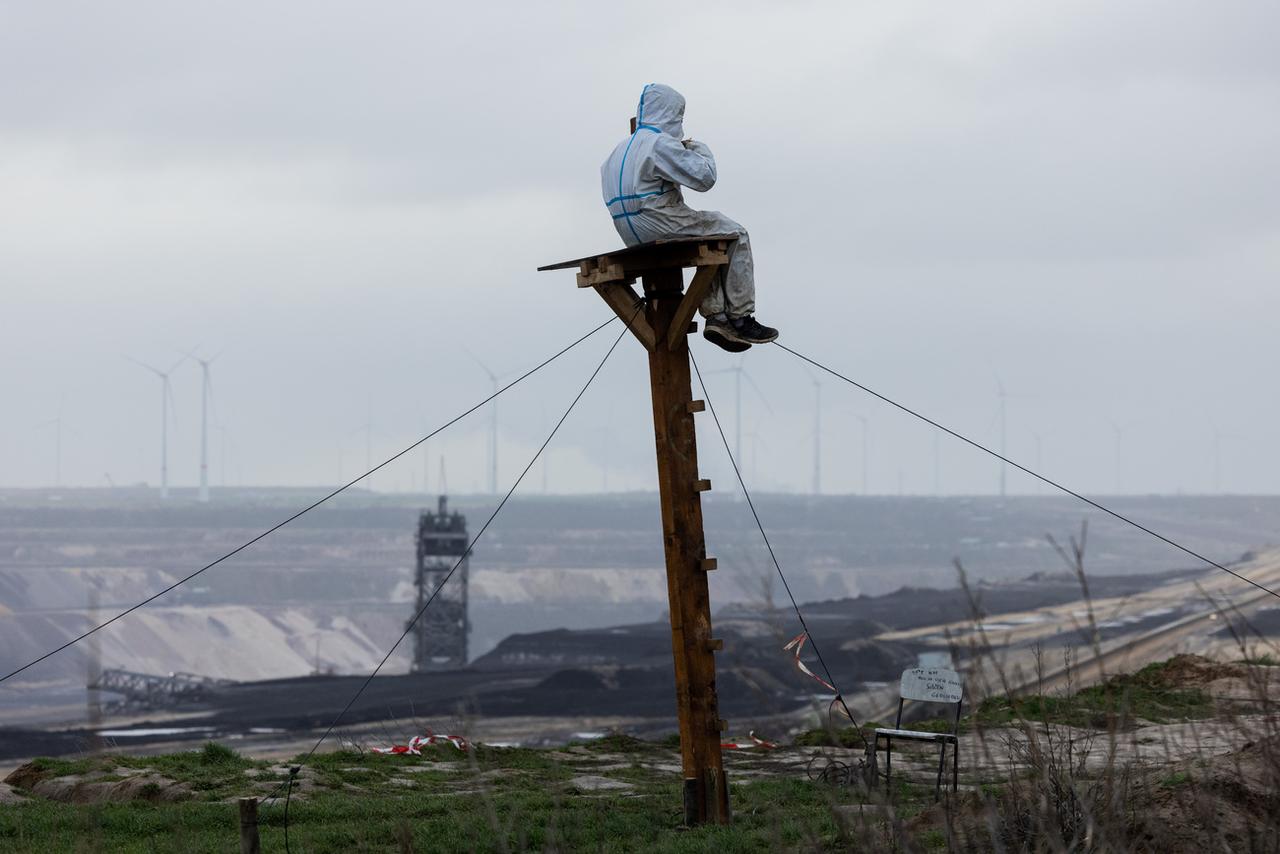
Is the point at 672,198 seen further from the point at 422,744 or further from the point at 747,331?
the point at 422,744

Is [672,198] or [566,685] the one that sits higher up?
[672,198]

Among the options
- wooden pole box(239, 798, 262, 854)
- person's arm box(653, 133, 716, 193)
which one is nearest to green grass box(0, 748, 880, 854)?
wooden pole box(239, 798, 262, 854)

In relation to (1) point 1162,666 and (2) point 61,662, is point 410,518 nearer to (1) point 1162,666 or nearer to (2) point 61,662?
(2) point 61,662

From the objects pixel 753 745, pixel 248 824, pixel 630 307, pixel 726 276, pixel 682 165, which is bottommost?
pixel 753 745

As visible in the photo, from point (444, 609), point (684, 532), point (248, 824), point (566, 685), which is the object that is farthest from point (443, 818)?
point (444, 609)

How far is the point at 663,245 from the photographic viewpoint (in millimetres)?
9984

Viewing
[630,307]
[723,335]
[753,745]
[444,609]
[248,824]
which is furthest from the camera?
[444,609]

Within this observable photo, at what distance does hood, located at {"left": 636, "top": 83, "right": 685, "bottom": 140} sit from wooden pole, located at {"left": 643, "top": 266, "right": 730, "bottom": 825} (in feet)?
3.05

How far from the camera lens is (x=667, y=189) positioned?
10.1m

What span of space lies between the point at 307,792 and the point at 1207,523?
17724cm

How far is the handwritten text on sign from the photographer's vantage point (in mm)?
11492

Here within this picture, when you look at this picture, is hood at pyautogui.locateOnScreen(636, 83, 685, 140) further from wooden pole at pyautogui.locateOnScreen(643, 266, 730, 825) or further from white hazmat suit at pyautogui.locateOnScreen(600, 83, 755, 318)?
wooden pole at pyautogui.locateOnScreen(643, 266, 730, 825)

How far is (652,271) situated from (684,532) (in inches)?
67.5

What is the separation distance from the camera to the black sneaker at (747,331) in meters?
10.3
